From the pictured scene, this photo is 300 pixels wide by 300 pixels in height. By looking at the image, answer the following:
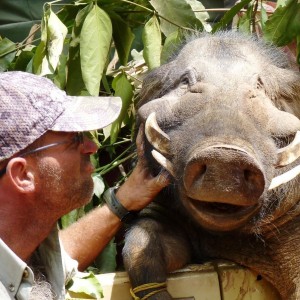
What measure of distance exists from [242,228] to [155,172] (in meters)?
0.34

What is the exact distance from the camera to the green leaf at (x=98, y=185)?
Answer: 323 cm

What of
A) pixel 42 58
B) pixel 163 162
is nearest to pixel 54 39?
pixel 42 58

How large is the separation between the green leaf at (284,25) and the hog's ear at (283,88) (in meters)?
0.18

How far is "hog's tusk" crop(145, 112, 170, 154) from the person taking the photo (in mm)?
2564

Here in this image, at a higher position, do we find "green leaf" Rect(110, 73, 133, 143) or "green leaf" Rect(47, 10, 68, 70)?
"green leaf" Rect(47, 10, 68, 70)

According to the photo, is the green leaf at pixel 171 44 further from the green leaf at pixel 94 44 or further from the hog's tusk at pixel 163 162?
the hog's tusk at pixel 163 162

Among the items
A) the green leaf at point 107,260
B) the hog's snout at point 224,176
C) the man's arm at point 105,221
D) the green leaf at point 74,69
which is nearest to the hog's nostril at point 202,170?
the hog's snout at point 224,176

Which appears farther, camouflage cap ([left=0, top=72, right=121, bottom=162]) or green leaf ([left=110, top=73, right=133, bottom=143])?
green leaf ([left=110, top=73, right=133, bottom=143])

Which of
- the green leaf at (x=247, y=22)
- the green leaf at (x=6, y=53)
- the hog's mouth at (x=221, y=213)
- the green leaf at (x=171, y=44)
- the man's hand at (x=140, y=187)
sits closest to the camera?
the hog's mouth at (x=221, y=213)

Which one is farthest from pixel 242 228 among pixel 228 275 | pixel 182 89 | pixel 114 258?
pixel 114 258

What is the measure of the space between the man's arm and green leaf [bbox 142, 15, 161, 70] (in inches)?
18.9

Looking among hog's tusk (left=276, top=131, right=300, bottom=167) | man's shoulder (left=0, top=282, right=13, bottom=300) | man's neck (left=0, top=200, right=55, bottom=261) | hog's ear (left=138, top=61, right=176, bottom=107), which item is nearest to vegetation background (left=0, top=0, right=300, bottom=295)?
hog's ear (left=138, top=61, right=176, bottom=107)

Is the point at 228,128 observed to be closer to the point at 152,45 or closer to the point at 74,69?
the point at 152,45

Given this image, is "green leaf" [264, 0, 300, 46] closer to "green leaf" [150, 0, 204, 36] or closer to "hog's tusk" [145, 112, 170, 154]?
"green leaf" [150, 0, 204, 36]
